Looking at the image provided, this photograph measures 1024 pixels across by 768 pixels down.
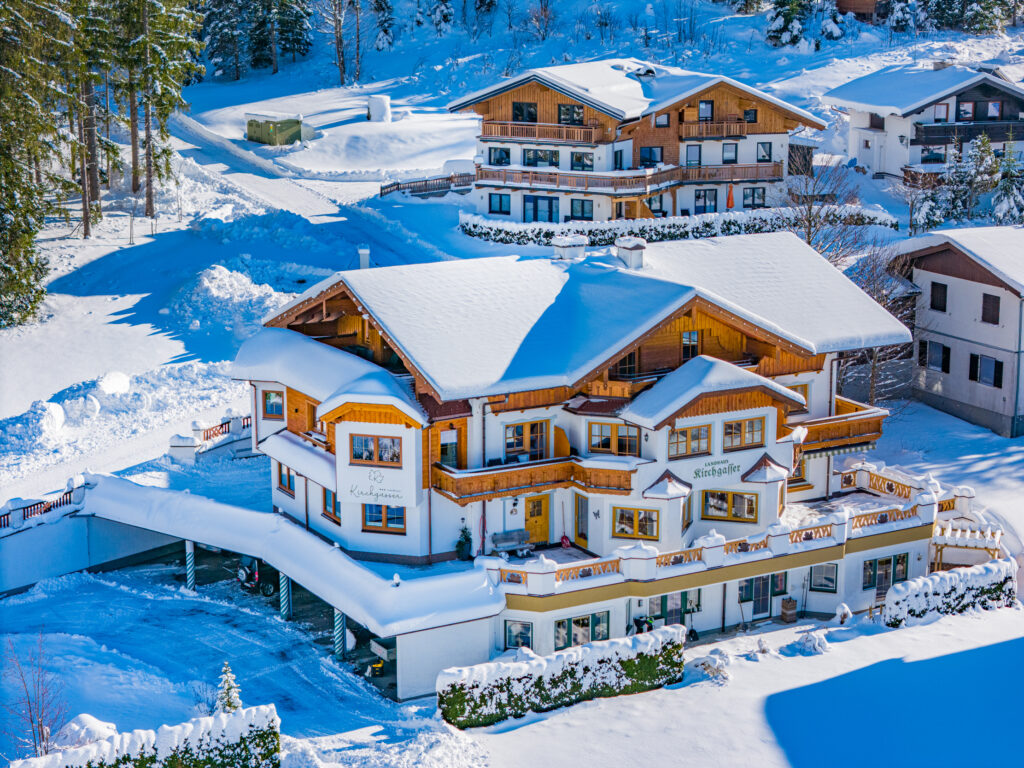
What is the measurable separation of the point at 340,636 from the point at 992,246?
31.2 meters

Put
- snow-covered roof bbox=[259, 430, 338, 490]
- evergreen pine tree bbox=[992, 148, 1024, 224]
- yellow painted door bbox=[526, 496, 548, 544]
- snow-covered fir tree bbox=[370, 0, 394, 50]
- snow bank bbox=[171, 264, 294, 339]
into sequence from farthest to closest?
snow-covered fir tree bbox=[370, 0, 394, 50] → evergreen pine tree bbox=[992, 148, 1024, 224] → snow bank bbox=[171, 264, 294, 339] → yellow painted door bbox=[526, 496, 548, 544] → snow-covered roof bbox=[259, 430, 338, 490]

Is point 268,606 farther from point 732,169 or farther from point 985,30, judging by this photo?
point 985,30

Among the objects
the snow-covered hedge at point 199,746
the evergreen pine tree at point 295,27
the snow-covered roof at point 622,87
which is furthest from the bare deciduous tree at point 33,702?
the evergreen pine tree at point 295,27

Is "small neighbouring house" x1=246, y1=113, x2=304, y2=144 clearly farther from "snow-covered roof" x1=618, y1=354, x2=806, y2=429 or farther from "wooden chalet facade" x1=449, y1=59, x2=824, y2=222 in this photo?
"snow-covered roof" x1=618, y1=354, x2=806, y2=429

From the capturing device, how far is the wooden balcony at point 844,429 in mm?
45219

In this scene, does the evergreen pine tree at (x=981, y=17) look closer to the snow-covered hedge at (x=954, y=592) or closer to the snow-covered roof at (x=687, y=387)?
the snow-covered hedge at (x=954, y=592)

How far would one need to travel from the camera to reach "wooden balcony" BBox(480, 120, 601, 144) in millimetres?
70938

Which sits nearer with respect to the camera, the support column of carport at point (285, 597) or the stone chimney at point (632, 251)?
the support column of carport at point (285, 597)

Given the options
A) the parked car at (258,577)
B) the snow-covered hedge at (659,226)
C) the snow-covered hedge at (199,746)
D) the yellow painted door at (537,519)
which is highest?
the snow-covered hedge at (659,226)

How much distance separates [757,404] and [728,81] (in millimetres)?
34127

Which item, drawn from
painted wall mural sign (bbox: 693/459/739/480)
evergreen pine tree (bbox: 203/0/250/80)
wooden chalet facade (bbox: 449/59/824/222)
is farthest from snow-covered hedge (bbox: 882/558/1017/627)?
evergreen pine tree (bbox: 203/0/250/80)

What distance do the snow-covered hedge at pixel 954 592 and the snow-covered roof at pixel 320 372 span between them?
14.5 meters

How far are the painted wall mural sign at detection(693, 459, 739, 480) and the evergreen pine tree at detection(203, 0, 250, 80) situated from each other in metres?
80.9

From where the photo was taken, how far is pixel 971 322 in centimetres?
5659
